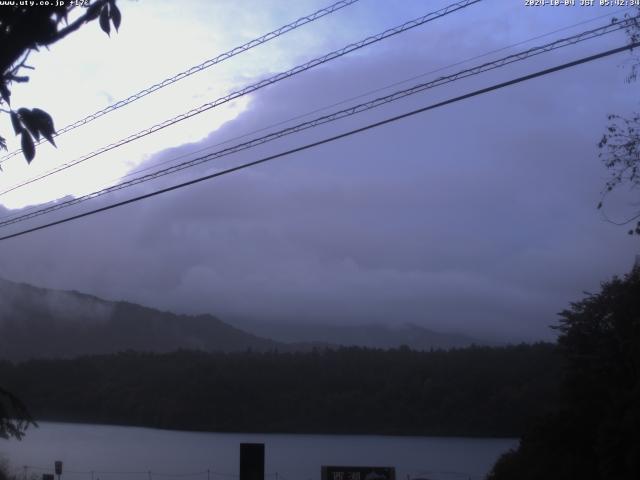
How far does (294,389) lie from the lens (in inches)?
2469

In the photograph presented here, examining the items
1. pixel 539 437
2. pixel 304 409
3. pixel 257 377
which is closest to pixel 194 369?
pixel 257 377

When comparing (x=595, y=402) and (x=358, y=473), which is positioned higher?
(x=595, y=402)

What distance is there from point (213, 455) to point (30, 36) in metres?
39.0

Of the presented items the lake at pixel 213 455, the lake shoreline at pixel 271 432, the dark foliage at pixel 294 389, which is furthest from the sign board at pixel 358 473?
the lake shoreline at pixel 271 432

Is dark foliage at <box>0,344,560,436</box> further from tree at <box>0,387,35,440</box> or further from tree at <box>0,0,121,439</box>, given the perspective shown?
tree at <box>0,0,121,439</box>

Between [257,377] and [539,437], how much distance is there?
42740 millimetres

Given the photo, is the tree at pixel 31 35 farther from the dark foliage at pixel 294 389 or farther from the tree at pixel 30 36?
the dark foliage at pixel 294 389

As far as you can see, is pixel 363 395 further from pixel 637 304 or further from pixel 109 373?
pixel 637 304

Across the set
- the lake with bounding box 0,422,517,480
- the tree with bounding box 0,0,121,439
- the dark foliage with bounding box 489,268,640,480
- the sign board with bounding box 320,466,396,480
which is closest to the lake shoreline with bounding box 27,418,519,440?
the lake with bounding box 0,422,517,480

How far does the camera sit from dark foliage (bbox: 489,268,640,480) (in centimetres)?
1955

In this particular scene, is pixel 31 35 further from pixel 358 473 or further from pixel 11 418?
pixel 358 473

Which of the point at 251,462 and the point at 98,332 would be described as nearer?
the point at 251,462

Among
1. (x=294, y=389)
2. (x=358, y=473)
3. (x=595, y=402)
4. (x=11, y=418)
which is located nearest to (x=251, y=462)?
(x=358, y=473)

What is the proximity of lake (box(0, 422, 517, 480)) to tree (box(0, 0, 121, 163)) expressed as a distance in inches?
1135
